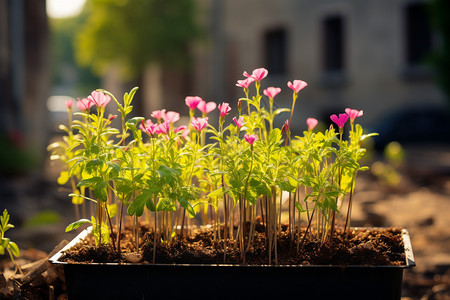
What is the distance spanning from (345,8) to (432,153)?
5.25 m

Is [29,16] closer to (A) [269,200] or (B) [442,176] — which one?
(B) [442,176]

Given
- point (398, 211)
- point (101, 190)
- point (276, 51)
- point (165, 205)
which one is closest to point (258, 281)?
A: point (165, 205)

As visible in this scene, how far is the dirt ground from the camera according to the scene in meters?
3.89

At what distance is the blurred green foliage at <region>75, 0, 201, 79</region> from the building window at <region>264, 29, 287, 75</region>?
10.0 feet

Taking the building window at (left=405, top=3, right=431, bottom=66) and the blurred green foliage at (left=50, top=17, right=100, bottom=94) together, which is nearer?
the building window at (left=405, top=3, right=431, bottom=66)

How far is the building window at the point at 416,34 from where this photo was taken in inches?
561

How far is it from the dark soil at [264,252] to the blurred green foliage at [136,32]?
58.4 ft

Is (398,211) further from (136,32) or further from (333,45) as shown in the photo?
(136,32)

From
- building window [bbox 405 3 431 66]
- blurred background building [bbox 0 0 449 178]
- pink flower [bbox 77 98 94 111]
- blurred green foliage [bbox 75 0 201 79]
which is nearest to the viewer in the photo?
pink flower [bbox 77 98 94 111]

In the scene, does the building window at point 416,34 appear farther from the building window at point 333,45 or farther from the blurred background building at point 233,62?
the building window at point 333,45

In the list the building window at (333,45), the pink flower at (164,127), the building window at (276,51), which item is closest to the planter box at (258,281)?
the pink flower at (164,127)

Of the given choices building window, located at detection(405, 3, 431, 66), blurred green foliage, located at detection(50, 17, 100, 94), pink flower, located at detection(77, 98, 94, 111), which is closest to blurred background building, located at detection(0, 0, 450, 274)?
building window, located at detection(405, 3, 431, 66)

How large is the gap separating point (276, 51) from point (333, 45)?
7.08ft

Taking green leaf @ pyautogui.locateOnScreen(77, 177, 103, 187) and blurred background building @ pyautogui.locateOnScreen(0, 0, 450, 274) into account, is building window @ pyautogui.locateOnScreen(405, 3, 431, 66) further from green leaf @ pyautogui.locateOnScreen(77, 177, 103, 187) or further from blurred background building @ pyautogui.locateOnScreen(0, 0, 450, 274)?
green leaf @ pyautogui.locateOnScreen(77, 177, 103, 187)
